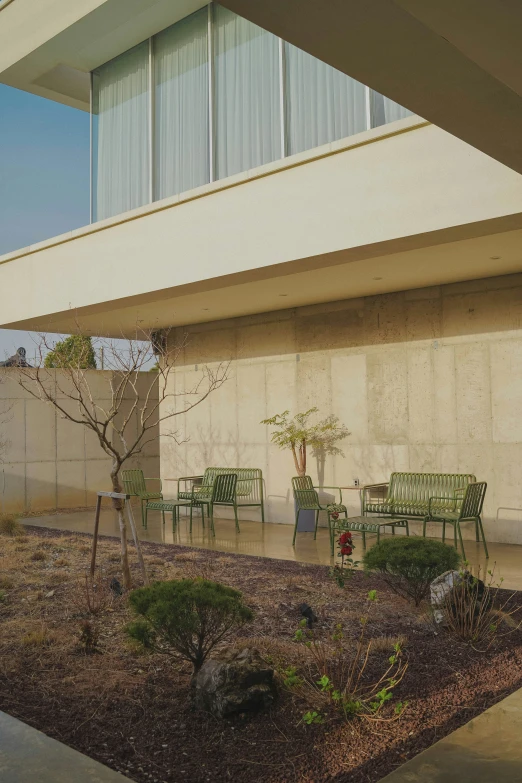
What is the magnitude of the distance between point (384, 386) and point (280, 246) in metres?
3.63

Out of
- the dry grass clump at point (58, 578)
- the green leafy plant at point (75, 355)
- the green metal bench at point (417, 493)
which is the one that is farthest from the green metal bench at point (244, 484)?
the dry grass clump at point (58, 578)

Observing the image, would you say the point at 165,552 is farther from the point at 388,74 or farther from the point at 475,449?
the point at 388,74

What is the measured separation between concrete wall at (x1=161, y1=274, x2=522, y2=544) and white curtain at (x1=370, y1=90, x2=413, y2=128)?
275 cm

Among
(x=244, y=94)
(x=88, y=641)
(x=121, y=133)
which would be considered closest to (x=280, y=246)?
(x=244, y=94)

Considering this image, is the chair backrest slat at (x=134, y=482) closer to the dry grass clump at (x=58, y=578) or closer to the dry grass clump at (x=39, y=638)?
the dry grass clump at (x=58, y=578)

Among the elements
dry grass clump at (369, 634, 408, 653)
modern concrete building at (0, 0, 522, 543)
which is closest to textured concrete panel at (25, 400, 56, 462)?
modern concrete building at (0, 0, 522, 543)

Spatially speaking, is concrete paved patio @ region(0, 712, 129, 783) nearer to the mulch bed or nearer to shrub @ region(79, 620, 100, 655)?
the mulch bed

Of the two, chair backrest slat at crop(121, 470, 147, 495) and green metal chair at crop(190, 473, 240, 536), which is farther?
chair backrest slat at crop(121, 470, 147, 495)

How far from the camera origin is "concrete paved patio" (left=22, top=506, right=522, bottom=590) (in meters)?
8.88

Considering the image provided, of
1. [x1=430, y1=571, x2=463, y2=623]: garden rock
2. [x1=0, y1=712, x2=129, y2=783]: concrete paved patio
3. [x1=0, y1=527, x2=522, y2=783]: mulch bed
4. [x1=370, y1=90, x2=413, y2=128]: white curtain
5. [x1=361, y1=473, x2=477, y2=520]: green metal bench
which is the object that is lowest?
[x1=0, y1=527, x2=522, y2=783]: mulch bed

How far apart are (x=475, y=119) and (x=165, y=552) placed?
696 centimetres

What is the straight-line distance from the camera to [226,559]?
9195 mm

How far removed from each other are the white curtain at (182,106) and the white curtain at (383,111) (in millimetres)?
3060

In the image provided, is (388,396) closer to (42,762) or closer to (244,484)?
(244,484)
